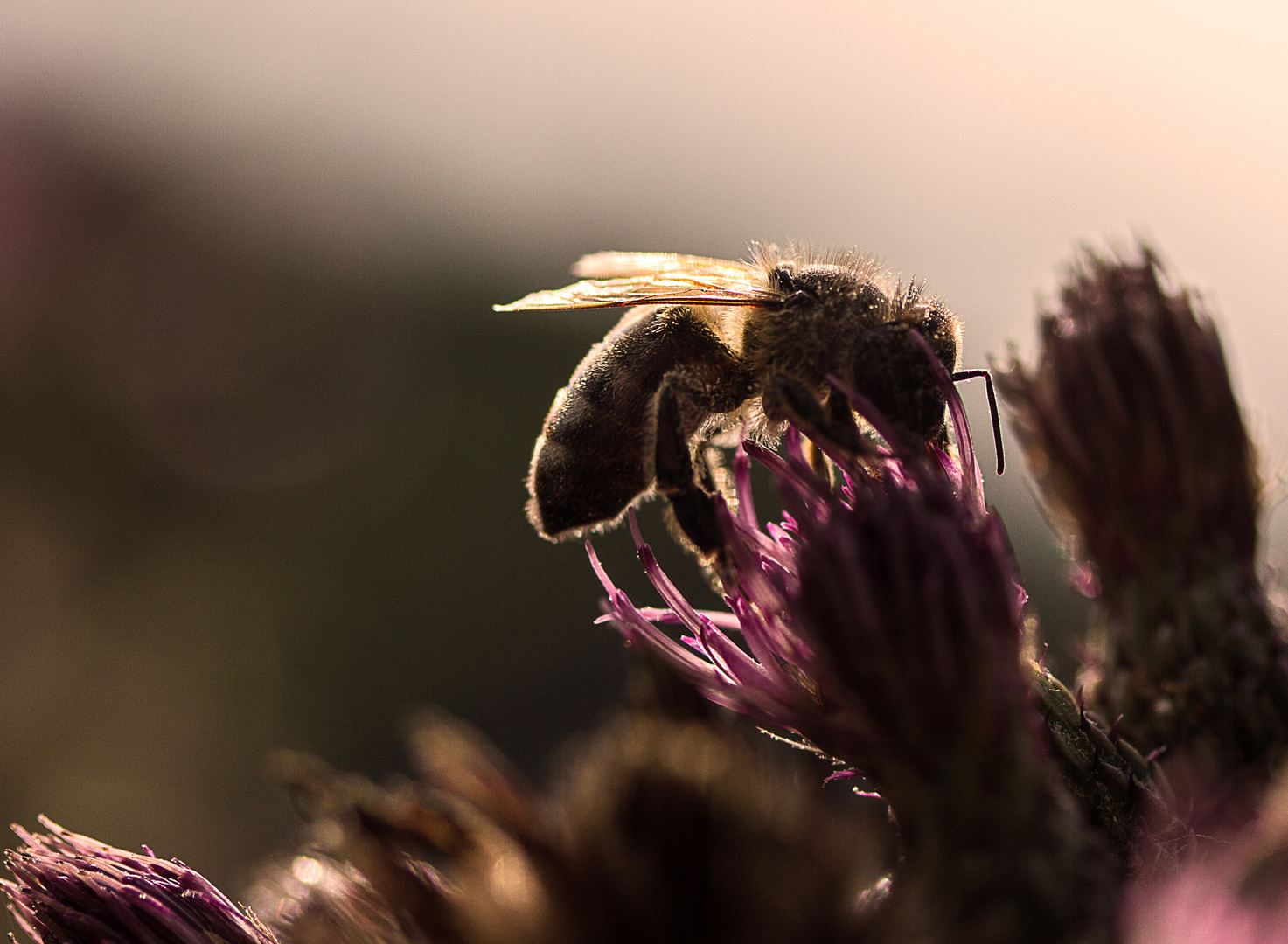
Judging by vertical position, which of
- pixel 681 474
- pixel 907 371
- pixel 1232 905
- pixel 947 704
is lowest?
pixel 1232 905

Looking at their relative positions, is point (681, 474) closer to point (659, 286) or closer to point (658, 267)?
point (659, 286)

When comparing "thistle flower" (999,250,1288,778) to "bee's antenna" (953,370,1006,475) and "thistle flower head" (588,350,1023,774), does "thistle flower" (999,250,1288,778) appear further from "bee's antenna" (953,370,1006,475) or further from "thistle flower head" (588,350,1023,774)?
"thistle flower head" (588,350,1023,774)

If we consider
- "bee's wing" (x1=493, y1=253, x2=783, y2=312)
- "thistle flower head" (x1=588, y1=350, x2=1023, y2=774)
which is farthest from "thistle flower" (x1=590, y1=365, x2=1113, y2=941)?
"bee's wing" (x1=493, y1=253, x2=783, y2=312)

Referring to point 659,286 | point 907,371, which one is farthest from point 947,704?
point 659,286

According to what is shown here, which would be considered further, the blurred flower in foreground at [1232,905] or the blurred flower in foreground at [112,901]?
the blurred flower in foreground at [112,901]

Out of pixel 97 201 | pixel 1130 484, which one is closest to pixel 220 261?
pixel 97 201

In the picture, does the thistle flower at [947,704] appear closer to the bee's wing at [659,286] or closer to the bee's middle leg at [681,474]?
the bee's middle leg at [681,474]

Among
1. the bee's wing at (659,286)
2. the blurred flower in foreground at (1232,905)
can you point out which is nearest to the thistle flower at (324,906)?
the blurred flower in foreground at (1232,905)

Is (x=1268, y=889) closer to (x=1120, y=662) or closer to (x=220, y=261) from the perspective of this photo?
(x=1120, y=662)
